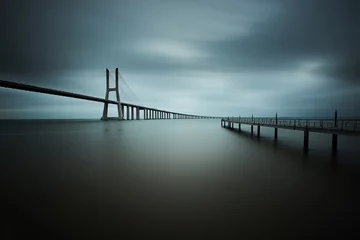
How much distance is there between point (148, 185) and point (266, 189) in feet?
14.1

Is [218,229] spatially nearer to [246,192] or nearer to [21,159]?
[246,192]

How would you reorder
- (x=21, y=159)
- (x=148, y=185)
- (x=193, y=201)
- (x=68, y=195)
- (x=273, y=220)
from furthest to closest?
(x=21, y=159), (x=148, y=185), (x=68, y=195), (x=193, y=201), (x=273, y=220)

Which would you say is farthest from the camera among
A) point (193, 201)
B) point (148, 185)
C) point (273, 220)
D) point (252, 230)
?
point (148, 185)

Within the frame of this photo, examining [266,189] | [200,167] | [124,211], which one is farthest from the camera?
[200,167]

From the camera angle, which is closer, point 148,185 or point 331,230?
point 331,230

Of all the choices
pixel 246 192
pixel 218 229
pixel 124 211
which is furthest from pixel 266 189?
pixel 124 211

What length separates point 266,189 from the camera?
23.1 ft

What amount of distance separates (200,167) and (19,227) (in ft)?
25.3

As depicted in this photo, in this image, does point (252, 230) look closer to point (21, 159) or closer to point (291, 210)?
point (291, 210)

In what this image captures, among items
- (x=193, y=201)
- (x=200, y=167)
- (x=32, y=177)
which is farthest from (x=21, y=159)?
(x=193, y=201)

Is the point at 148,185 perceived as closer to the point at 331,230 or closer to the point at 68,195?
the point at 68,195

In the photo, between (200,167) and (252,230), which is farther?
(200,167)

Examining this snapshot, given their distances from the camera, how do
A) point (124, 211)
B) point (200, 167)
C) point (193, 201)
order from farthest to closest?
point (200, 167), point (193, 201), point (124, 211)

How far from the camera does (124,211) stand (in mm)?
5277
